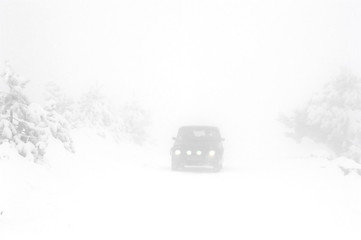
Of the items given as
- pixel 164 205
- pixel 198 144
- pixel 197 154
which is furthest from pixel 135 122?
pixel 164 205

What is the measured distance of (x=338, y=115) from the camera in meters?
35.4

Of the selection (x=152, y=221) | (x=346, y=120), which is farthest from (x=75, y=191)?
(x=346, y=120)

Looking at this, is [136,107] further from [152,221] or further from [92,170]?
[152,221]

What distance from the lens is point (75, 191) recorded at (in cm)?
1279

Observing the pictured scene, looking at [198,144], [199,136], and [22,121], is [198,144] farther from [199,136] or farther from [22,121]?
[22,121]

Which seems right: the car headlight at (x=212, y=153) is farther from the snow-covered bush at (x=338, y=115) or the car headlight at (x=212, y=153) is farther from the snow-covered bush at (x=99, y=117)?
the snow-covered bush at (x=338, y=115)

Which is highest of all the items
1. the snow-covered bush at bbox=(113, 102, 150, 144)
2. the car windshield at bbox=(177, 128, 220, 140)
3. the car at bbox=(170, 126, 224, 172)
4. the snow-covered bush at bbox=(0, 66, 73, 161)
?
the snow-covered bush at bbox=(0, 66, 73, 161)

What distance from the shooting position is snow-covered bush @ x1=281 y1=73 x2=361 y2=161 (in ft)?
116

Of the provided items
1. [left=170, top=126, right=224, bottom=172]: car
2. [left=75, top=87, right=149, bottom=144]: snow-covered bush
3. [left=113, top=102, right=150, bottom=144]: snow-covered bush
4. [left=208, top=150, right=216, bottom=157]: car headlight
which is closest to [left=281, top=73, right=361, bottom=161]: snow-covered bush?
[left=113, top=102, right=150, bottom=144]: snow-covered bush

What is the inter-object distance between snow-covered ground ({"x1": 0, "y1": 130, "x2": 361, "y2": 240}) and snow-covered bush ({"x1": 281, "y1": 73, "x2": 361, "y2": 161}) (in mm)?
18182

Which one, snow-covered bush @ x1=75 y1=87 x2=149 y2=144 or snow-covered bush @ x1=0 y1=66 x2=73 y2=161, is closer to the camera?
snow-covered bush @ x1=0 y1=66 x2=73 y2=161

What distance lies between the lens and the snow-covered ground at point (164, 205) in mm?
8523

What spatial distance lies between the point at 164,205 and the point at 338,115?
26747 millimetres

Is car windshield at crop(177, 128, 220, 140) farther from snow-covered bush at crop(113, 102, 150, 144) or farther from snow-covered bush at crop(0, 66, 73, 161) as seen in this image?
snow-covered bush at crop(113, 102, 150, 144)
